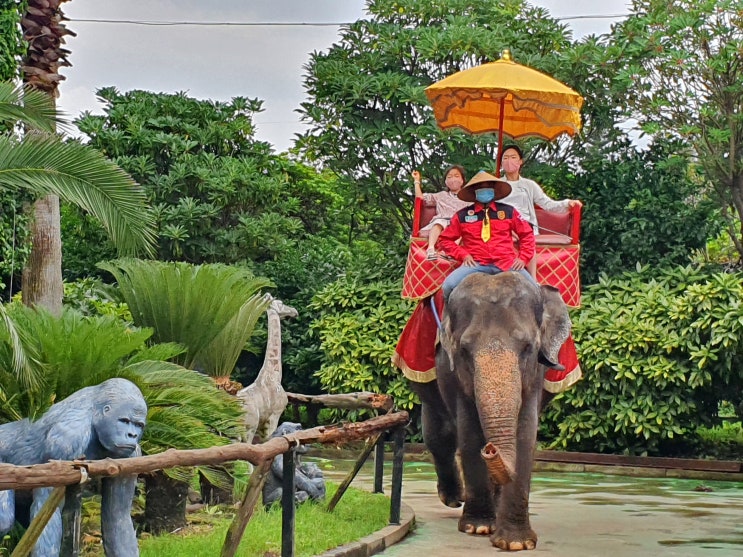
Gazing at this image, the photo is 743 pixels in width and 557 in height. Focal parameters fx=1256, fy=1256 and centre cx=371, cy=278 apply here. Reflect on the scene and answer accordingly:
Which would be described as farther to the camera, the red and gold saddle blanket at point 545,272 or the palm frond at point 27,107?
the red and gold saddle blanket at point 545,272

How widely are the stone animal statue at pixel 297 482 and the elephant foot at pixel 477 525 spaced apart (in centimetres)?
132

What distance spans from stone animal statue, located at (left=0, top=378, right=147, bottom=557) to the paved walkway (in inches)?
110

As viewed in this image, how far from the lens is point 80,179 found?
8719 mm

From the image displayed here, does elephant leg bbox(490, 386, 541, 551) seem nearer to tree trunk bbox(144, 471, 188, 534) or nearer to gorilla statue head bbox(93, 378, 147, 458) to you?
tree trunk bbox(144, 471, 188, 534)

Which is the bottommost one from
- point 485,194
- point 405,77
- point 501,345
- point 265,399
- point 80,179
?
point 265,399

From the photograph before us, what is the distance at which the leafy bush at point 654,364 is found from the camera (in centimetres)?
1508

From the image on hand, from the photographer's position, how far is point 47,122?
29.4ft

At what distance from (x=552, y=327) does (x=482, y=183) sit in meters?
1.22

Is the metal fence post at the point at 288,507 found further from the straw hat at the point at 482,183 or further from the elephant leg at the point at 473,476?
the straw hat at the point at 482,183

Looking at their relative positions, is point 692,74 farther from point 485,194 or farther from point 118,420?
point 118,420

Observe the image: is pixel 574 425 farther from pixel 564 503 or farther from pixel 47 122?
pixel 47 122

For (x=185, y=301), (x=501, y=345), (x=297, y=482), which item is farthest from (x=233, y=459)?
(x=185, y=301)

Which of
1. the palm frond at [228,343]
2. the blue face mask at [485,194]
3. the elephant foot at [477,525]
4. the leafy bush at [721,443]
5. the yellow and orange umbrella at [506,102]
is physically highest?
the yellow and orange umbrella at [506,102]

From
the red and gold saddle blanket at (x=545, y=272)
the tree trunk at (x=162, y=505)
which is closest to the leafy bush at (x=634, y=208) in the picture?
the red and gold saddle blanket at (x=545, y=272)
